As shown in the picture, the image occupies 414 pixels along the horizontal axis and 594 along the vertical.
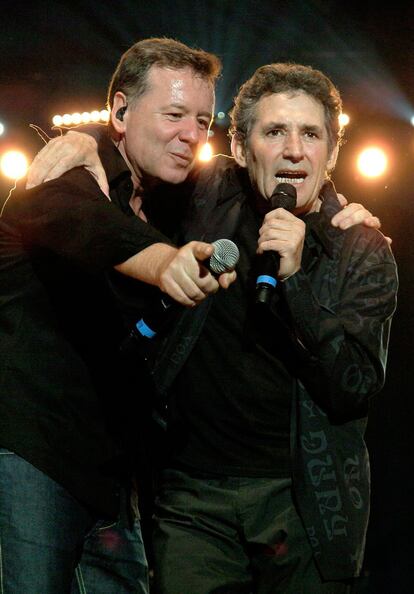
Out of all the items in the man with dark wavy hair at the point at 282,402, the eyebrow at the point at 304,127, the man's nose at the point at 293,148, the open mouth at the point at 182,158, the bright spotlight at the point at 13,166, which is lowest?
the man with dark wavy hair at the point at 282,402

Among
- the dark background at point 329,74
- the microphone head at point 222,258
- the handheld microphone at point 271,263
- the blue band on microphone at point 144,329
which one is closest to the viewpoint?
the microphone head at point 222,258

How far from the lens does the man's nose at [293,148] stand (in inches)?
88.2

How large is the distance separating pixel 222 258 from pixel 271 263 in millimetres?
491

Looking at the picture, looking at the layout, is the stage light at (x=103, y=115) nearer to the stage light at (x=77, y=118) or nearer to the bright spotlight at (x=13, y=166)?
the stage light at (x=77, y=118)

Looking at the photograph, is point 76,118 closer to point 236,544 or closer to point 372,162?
point 372,162

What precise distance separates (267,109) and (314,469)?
4.13ft

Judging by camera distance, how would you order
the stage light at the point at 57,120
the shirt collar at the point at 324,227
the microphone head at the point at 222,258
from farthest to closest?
the stage light at the point at 57,120 → the shirt collar at the point at 324,227 → the microphone head at the point at 222,258

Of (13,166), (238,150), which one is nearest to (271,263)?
(238,150)

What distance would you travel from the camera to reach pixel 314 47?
15.2ft

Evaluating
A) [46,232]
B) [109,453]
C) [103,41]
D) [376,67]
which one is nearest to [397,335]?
[376,67]

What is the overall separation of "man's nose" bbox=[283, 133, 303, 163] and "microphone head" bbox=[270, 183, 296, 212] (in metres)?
0.23

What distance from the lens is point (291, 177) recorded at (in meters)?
2.28

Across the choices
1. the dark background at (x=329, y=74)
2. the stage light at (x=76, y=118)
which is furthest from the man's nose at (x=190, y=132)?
the stage light at (x=76, y=118)

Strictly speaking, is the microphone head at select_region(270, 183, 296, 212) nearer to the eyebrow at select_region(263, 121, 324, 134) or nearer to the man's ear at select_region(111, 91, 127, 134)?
the eyebrow at select_region(263, 121, 324, 134)
